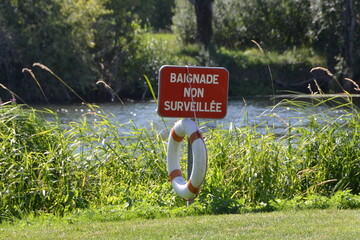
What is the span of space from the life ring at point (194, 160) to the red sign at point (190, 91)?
26 centimetres

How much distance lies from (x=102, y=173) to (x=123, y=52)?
22.1 metres

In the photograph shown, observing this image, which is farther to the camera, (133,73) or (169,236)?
(133,73)

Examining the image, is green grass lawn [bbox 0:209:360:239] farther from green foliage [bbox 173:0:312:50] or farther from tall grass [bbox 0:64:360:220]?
green foliage [bbox 173:0:312:50]

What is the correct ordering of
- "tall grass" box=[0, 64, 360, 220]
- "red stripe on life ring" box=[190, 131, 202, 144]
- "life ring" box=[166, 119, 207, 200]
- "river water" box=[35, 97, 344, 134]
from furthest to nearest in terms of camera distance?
"river water" box=[35, 97, 344, 134]
"tall grass" box=[0, 64, 360, 220]
"red stripe on life ring" box=[190, 131, 202, 144]
"life ring" box=[166, 119, 207, 200]

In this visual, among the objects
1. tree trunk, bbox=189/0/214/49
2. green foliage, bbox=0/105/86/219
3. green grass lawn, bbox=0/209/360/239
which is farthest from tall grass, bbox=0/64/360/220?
tree trunk, bbox=189/0/214/49

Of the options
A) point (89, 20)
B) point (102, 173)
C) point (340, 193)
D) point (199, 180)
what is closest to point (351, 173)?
point (340, 193)

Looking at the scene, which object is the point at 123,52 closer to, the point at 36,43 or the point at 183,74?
the point at 36,43

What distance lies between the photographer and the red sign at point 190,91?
325 inches

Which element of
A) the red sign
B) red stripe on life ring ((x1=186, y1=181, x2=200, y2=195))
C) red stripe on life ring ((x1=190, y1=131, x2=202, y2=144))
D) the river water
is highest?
the red sign

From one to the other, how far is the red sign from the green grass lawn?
1.18 meters

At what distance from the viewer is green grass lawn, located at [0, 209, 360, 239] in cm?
663

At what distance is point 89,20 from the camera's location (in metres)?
30.5

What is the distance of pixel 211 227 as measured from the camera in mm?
6992

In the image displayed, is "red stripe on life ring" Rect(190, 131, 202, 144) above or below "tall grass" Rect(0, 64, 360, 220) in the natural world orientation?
above
